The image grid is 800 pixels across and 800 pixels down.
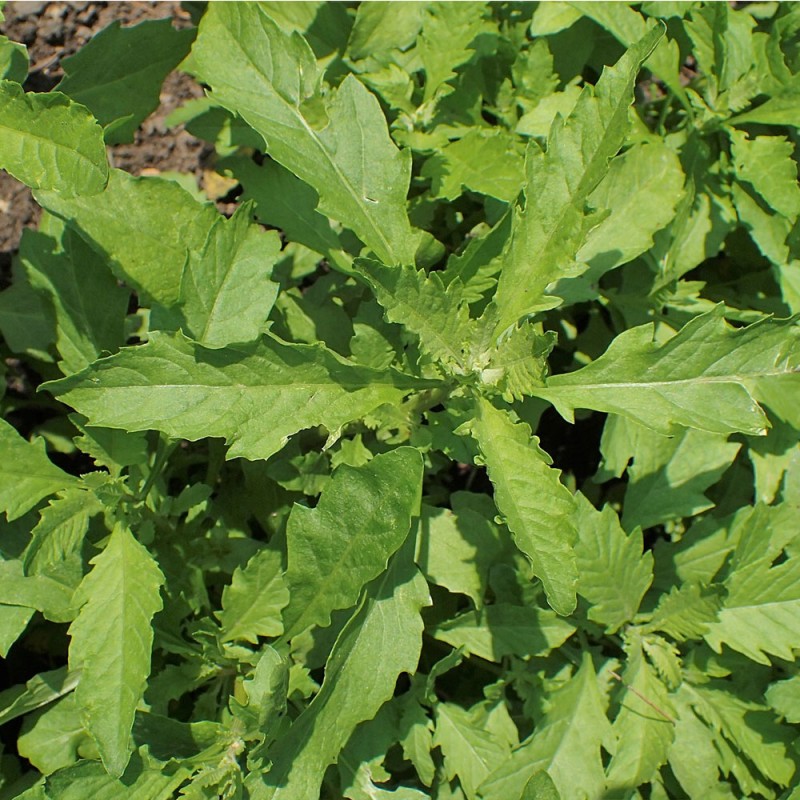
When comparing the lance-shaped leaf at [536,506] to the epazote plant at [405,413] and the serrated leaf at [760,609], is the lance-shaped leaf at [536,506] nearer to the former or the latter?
the epazote plant at [405,413]

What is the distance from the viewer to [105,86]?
2.46m

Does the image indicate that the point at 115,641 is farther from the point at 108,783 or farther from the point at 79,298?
the point at 79,298

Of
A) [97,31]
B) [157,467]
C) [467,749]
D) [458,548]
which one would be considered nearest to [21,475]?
[157,467]

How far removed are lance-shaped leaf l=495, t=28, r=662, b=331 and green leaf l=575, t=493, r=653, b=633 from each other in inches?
27.7

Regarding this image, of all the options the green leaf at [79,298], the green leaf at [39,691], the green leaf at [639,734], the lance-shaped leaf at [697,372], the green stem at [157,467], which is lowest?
the green leaf at [639,734]

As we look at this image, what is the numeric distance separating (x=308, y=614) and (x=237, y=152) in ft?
6.00

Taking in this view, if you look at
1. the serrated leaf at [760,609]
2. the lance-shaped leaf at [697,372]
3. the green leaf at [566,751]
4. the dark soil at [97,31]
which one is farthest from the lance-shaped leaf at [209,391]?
the dark soil at [97,31]

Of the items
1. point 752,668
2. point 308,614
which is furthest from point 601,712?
point 308,614

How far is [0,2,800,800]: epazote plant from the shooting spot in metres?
1.74

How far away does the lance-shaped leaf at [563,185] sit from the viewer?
1.68 meters

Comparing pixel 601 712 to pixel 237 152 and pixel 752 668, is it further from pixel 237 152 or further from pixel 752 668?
pixel 237 152

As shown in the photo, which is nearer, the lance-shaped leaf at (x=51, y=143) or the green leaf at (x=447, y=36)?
the lance-shaped leaf at (x=51, y=143)

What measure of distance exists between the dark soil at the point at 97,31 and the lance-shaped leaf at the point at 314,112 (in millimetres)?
1338

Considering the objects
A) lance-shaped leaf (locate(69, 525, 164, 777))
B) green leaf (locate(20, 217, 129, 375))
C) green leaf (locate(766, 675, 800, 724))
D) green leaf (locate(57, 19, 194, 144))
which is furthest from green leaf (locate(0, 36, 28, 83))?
green leaf (locate(766, 675, 800, 724))
